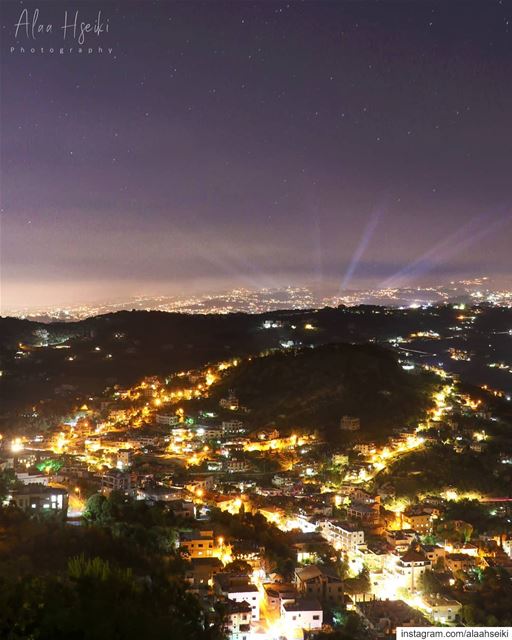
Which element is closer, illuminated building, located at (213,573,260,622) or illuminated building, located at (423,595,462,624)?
illuminated building, located at (213,573,260,622)

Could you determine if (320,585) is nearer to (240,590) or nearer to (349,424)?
(240,590)

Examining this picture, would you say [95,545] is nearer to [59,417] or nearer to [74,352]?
[59,417]

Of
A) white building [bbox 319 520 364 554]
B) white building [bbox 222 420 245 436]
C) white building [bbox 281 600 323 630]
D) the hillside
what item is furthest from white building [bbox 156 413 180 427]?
white building [bbox 281 600 323 630]

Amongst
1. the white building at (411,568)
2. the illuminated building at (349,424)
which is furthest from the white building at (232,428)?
the white building at (411,568)

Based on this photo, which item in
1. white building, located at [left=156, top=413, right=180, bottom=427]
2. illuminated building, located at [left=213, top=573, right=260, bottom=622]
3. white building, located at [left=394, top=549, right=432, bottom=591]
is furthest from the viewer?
white building, located at [left=156, top=413, right=180, bottom=427]

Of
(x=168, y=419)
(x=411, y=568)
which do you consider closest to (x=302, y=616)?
(x=411, y=568)

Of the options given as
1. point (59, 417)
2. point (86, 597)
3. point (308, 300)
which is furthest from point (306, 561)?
point (308, 300)

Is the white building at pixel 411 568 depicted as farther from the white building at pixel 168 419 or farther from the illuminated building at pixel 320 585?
the white building at pixel 168 419

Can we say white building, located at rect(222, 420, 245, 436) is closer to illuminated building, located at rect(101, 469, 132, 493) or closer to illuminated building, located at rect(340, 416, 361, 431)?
illuminated building, located at rect(340, 416, 361, 431)

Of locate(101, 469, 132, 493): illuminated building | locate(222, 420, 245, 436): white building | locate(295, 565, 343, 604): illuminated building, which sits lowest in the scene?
locate(295, 565, 343, 604): illuminated building

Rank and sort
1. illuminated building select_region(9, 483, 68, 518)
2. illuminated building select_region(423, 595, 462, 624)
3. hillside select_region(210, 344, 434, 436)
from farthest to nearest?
1. hillside select_region(210, 344, 434, 436)
2. illuminated building select_region(9, 483, 68, 518)
3. illuminated building select_region(423, 595, 462, 624)
